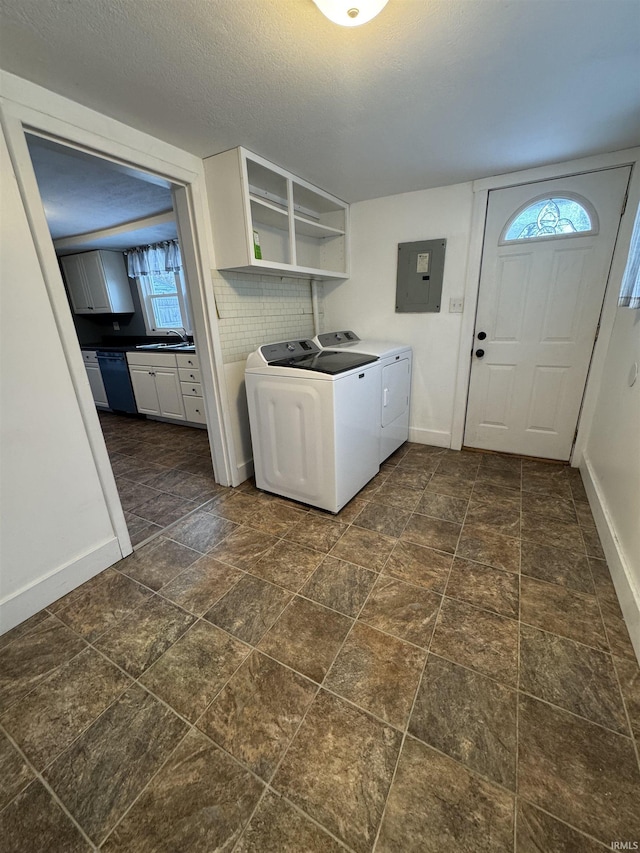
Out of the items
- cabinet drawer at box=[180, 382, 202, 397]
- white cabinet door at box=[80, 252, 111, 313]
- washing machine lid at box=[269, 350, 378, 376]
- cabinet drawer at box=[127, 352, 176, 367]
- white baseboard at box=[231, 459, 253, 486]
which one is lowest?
white baseboard at box=[231, 459, 253, 486]

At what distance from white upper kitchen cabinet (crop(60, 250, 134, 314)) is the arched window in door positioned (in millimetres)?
4444

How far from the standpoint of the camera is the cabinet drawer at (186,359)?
355cm

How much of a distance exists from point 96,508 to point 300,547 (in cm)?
107

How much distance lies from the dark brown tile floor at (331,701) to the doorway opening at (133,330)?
729mm

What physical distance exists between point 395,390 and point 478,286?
3.46ft

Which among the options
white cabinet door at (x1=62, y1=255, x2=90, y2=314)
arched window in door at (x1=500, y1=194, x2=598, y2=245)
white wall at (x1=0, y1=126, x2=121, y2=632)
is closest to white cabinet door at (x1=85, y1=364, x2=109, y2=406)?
white cabinet door at (x1=62, y1=255, x2=90, y2=314)

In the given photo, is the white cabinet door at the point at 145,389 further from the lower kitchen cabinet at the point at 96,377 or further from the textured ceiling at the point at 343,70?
the textured ceiling at the point at 343,70

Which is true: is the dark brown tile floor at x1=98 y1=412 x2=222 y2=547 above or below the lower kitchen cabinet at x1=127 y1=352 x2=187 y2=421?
below

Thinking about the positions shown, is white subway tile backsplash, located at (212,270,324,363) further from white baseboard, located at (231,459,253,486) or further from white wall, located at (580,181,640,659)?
white wall, located at (580,181,640,659)

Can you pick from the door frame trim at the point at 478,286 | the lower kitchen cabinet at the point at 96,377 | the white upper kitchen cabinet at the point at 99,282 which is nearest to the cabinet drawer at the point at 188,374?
the lower kitchen cabinet at the point at 96,377

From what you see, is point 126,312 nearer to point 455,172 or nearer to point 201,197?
point 201,197

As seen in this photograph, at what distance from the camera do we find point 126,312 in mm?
4594

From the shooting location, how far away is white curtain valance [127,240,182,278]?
3980 mm

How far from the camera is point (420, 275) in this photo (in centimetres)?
287
